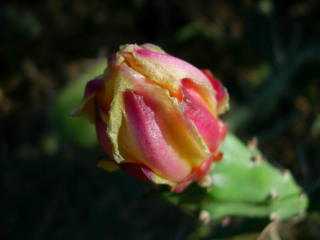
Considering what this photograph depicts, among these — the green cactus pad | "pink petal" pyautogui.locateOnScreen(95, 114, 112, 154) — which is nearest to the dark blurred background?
the green cactus pad

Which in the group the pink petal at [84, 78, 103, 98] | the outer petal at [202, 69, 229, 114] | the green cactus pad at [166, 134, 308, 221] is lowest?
the green cactus pad at [166, 134, 308, 221]

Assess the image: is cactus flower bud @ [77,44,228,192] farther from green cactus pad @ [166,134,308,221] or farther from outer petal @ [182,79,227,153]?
green cactus pad @ [166,134,308,221]

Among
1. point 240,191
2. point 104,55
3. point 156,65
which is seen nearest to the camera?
point 156,65

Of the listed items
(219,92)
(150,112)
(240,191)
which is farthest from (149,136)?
(240,191)

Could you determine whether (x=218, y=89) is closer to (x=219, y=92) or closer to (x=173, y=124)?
(x=219, y=92)

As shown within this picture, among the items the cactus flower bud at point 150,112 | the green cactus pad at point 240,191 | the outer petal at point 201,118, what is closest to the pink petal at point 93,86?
the cactus flower bud at point 150,112

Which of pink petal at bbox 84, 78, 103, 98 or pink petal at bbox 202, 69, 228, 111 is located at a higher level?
pink petal at bbox 84, 78, 103, 98

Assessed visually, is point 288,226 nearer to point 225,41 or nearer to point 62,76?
point 225,41

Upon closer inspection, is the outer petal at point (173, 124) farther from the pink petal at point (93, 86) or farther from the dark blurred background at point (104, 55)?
the dark blurred background at point (104, 55)
